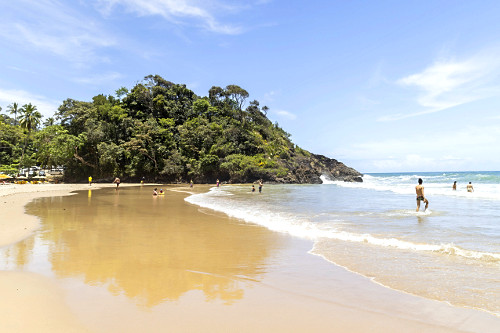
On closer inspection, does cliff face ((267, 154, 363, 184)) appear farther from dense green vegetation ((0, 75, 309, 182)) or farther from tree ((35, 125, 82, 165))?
tree ((35, 125, 82, 165))

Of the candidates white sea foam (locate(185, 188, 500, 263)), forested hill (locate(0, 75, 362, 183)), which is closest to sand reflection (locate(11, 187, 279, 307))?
white sea foam (locate(185, 188, 500, 263))

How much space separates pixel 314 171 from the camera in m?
60.7

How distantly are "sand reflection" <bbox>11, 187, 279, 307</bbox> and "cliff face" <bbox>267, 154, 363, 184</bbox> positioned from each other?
143ft

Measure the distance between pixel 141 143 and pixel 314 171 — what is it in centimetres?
3376

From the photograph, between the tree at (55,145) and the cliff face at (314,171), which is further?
the cliff face at (314,171)

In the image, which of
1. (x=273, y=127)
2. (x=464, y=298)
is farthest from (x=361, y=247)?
(x=273, y=127)

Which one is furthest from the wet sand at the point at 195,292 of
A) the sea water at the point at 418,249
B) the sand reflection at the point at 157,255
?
the sea water at the point at 418,249

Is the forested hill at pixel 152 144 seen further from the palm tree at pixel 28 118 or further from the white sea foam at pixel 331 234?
the white sea foam at pixel 331 234

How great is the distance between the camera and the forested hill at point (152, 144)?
4866 cm

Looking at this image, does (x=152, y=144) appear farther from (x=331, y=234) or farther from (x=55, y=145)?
(x=331, y=234)

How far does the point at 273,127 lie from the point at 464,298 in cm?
6915

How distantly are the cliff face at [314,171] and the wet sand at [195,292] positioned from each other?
4606cm

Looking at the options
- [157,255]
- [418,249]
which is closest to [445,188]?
[418,249]

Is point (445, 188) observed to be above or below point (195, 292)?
above
